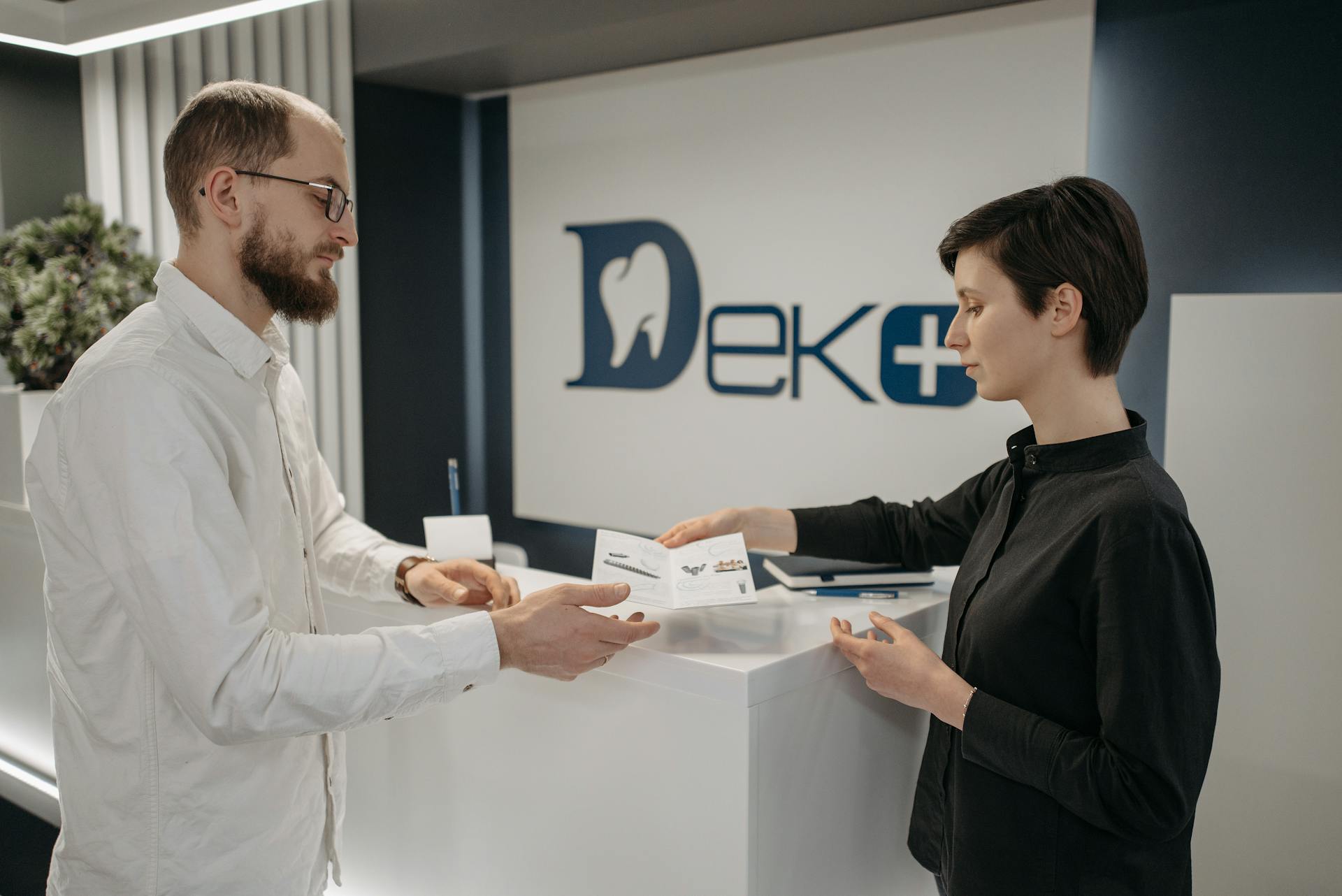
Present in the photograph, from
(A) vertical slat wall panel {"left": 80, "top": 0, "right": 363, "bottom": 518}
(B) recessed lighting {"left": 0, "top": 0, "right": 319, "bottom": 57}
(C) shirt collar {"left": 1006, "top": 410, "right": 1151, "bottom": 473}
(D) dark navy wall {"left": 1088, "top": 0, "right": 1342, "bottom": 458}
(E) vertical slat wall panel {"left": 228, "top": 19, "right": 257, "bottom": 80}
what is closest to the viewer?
(C) shirt collar {"left": 1006, "top": 410, "right": 1151, "bottom": 473}

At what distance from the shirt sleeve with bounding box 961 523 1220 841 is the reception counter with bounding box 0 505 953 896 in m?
0.41

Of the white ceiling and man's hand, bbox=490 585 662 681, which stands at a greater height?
the white ceiling

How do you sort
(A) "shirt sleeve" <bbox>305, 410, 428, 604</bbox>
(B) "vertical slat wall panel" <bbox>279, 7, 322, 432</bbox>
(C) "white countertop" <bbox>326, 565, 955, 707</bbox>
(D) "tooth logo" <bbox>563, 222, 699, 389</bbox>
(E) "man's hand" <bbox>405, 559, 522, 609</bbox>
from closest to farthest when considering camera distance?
(C) "white countertop" <bbox>326, 565, 955, 707</bbox>, (E) "man's hand" <bbox>405, 559, 522, 609</bbox>, (A) "shirt sleeve" <bbox>305, 410, 428, 604</bbox>, (B) "vertical slat wall panel" <bbox>279, 7, 322, 432</bbox>, (D) "tooth logo" <bbox>563, 222, 699, 389</bbox>

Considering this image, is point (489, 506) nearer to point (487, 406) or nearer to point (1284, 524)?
point (487, 406)

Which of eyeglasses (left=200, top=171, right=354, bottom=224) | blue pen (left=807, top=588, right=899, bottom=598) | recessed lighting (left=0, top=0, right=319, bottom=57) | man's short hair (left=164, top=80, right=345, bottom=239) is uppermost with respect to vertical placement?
recessed lighting (left=0, top=0, right=319, bottom=57)

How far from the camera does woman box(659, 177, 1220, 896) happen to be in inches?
49.9

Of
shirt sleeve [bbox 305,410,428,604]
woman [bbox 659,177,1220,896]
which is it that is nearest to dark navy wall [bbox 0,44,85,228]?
shirt sleeve [bbox 305,410,428,604]

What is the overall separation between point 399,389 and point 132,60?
184 centimetres

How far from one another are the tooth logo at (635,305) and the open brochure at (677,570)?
3003mm

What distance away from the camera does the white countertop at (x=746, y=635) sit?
59.4 inches

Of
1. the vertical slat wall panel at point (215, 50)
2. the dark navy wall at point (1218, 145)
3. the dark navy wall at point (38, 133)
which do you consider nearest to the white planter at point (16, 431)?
the dark navy wall at point (38, 133)

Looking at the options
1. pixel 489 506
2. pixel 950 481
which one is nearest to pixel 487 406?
pixel 489 506

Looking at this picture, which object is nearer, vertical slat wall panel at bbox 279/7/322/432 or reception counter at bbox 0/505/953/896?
reception counter at bbox 0/505/953/896

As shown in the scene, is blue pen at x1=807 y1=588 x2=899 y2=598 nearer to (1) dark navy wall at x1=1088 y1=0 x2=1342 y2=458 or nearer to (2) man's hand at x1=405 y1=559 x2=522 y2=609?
(2) man's hand at x1=405 y1=559 x2=522 y2=609
